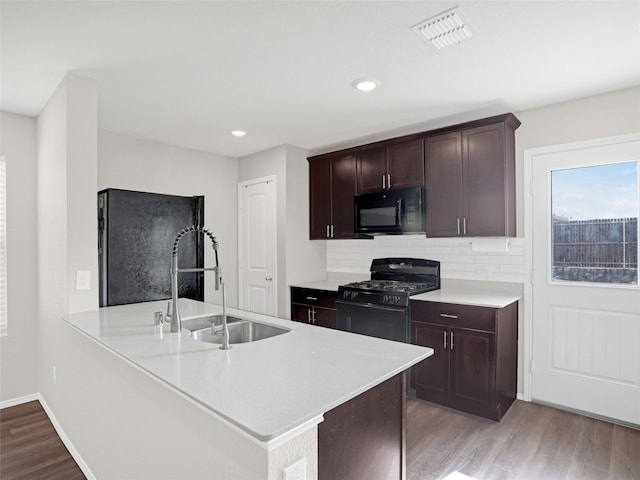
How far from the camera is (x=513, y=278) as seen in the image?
10.8 ft

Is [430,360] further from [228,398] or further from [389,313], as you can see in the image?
[228,398]

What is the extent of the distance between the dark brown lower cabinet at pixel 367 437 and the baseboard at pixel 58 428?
1699 mm

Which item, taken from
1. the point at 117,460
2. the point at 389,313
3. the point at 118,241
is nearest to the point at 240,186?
the point at 118,241

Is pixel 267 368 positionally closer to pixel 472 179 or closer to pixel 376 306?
pixel 376 306

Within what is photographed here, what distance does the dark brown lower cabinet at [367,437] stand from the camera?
1.29 metres

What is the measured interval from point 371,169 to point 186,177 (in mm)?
2093

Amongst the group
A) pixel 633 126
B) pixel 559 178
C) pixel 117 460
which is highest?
pixel 633 126

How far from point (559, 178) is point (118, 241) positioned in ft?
11.3

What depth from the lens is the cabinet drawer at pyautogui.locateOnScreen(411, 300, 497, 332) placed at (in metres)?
2.82

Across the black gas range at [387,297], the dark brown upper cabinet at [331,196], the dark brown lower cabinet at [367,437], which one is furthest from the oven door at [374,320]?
the dark brown lower cabinet at [367,437]

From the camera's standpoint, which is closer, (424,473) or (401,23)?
(401,23)

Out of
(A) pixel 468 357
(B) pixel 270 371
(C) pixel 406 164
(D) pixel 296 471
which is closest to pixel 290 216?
(C) pixel 406 164

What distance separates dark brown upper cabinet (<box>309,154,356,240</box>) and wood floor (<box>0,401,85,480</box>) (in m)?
2.93

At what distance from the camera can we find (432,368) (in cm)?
311
